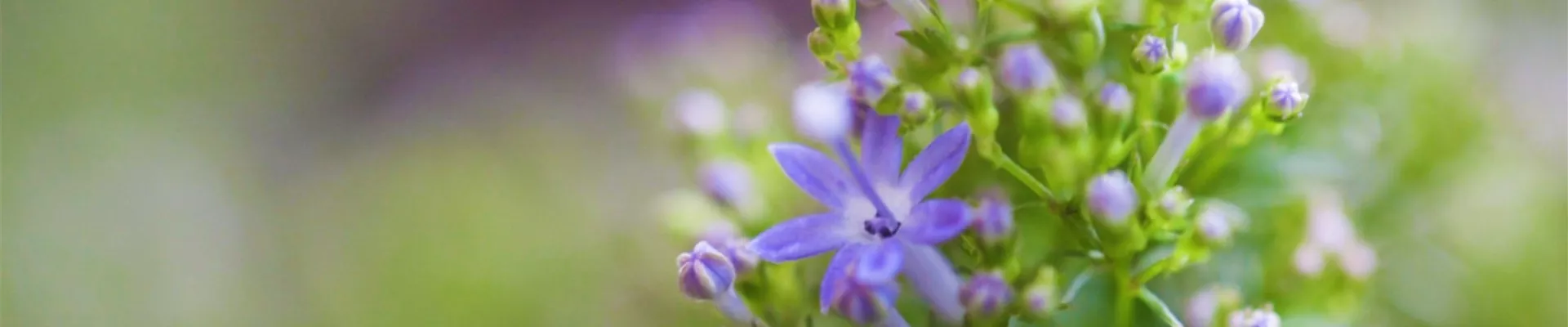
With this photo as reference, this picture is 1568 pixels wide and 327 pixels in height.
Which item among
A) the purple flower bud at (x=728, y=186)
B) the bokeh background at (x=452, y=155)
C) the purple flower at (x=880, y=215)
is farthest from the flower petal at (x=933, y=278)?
the bokeh background at (x=452, y=155)

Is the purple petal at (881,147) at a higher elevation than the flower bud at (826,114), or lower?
lower

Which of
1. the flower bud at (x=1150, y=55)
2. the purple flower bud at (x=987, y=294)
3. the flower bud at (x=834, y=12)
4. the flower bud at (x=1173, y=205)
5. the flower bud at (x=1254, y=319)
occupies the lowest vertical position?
the flower bud at (x=1254, y=319)

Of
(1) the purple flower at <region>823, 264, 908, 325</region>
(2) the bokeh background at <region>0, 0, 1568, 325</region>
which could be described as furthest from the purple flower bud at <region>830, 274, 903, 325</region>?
(2) the bokeh background at <region>0, 0, 1568, 325</region>

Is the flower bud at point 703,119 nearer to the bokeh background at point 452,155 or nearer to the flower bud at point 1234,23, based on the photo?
the bokeh background at point 452,155

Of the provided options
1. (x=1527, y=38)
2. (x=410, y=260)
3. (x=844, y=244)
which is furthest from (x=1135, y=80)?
(x=410, y=260)

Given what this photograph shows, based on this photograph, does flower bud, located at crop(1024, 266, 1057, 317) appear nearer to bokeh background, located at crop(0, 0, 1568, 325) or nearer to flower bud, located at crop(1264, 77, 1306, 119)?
flower bud, located at crop(1264, 77, 1306, 119)
